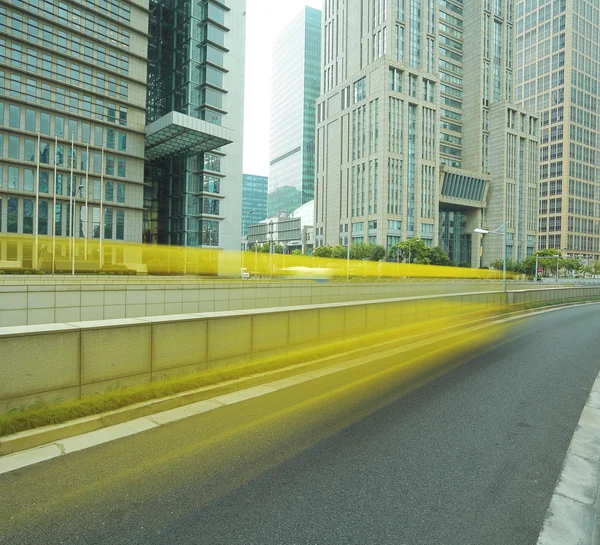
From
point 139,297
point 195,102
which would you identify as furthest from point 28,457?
point 195,102

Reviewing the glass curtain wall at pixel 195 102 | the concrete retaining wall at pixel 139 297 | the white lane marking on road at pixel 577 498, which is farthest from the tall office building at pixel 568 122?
the white lane marking on road at pixel 577 498

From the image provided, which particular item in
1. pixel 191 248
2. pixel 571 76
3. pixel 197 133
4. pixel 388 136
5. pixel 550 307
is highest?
pixel 571 76

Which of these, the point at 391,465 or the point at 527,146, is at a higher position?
the point at 527,146

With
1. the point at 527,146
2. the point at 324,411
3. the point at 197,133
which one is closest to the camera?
the point at 324,411

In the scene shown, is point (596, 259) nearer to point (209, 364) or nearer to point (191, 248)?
point (191, 248)

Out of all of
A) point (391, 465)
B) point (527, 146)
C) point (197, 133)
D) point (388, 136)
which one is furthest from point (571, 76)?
point (391, 465)

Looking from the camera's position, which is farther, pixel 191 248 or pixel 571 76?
pixel 571 76

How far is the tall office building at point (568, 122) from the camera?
13238 centimetres

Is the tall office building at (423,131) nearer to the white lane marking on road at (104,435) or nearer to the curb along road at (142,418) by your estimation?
the curb along road at (142,418)

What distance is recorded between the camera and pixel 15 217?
138ft

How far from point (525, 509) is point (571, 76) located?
17048cm

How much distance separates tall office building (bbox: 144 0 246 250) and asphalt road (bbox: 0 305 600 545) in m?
48.9

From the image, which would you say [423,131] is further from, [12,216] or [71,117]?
[12,216]

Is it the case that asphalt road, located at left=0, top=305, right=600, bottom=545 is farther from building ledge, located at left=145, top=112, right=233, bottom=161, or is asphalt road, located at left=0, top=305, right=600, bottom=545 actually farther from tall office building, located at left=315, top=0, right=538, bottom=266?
tall office building, located at left=315, top=0, right=538, bottom=266
